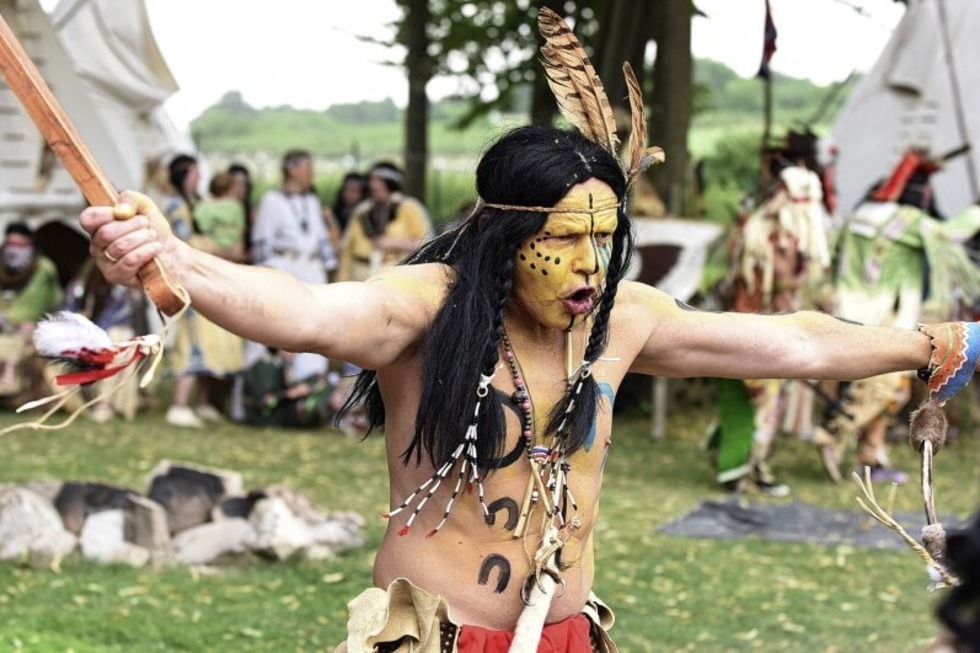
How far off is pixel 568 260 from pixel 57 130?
1191 millimetres

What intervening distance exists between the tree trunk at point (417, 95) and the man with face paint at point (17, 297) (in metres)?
5.38

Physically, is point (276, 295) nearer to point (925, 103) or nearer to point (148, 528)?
point (148, 528)

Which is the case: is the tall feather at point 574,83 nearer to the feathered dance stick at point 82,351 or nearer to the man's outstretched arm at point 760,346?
the man's outstretched arm at point 760,346

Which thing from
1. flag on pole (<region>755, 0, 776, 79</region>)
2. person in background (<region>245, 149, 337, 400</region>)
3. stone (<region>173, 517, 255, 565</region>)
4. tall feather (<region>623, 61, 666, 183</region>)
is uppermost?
flag on pole (<region>755, 0, 776, 79</region>)

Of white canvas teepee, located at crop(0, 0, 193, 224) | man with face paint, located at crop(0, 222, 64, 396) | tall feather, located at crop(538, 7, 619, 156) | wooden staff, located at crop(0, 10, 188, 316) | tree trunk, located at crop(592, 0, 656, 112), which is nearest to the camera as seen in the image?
wooden staff, located at crop(0, 10, 188, 316)

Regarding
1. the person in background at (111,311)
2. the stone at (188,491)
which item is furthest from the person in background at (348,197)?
the stone at (188,491)

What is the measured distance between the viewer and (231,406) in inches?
488

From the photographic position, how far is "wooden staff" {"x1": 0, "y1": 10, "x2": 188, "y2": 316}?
8.34 ft

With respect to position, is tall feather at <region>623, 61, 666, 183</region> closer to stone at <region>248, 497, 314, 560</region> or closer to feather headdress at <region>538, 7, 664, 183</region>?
feather headdress at <region>538, 7, 664, 183</region>

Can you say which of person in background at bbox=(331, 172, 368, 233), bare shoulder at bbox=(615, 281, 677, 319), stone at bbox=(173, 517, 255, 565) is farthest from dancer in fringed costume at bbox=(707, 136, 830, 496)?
bare shoulder at bbox=(615, 281, 677, 319)

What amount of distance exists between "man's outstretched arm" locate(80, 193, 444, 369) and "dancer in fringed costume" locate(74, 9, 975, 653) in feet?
0.04

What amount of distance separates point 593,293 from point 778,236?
6290 millimetres

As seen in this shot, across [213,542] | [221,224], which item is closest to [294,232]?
[221,224]

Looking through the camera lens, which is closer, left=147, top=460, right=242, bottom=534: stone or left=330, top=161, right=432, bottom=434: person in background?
left=147, top=460, right=242, bottom=534: stone
